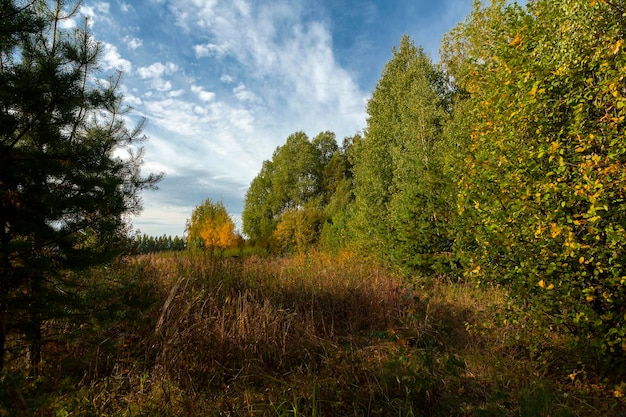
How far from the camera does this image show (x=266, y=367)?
12.9 ft

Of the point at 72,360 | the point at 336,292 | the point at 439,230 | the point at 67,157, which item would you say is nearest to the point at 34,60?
the point at 67,157

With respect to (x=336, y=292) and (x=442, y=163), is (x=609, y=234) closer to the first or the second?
(x=336, y=292)

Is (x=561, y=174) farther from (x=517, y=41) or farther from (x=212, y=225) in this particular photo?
(x=212, y=225)

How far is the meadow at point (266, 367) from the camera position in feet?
9.73

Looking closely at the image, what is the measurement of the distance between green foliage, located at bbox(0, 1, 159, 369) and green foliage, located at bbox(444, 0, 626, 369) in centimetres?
495

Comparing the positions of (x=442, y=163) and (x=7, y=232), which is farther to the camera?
(x=442, y=163)

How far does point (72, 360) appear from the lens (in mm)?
3822

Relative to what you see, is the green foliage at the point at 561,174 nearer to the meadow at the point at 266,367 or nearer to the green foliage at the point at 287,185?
the meadow at the point at 266,367

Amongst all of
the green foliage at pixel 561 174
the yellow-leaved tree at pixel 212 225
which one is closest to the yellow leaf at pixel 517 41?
the green foliage at pixel 561 174

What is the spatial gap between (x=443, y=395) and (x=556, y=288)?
1962 mm

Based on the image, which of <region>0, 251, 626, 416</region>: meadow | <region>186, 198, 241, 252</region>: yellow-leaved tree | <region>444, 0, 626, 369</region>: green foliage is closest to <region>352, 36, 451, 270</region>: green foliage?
<region>444, 0, 626, 369</region>: green foliage

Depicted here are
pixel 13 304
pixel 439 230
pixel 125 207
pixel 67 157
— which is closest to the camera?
pixel 13 304

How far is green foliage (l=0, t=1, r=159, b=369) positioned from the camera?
321cm

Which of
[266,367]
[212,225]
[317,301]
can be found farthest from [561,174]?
[212,225]
